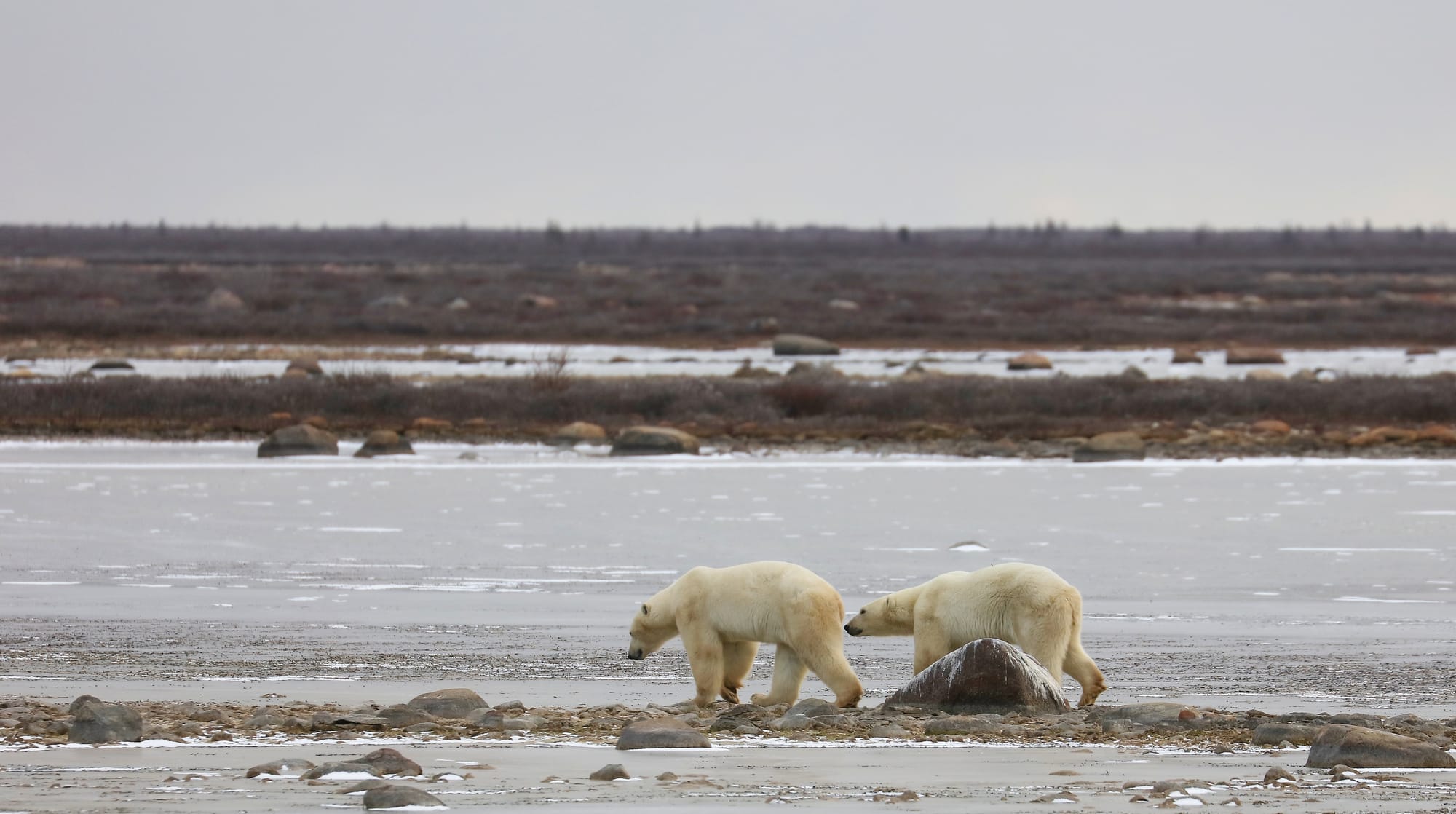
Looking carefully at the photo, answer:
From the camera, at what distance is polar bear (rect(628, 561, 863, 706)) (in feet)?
27.6

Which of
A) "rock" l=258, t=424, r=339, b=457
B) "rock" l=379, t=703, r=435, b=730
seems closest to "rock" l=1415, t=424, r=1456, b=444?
"rock" l=258, t=424, r=339, b=457

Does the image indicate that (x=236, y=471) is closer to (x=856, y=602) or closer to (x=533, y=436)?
(x=533, y=436)

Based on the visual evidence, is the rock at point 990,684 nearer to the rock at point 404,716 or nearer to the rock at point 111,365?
the rock at point 404,716

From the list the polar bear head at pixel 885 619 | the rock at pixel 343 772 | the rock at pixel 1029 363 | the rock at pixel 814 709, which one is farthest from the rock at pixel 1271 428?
the rock at pixel 343 772

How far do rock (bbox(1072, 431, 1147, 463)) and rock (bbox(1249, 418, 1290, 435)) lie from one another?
3.83 meters

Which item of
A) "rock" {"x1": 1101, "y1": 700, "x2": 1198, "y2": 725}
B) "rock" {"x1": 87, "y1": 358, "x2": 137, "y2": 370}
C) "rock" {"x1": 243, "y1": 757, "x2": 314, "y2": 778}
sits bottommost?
"rock" {"x1": 1101, "y1": 700, "x2": 1198, "y2": 725}

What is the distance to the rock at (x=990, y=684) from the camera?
Answer: 7.89 metres

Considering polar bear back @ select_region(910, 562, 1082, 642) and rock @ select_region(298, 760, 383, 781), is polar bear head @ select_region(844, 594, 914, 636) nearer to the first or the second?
polar bear back @ select_region(910, 562, 1082, 642)

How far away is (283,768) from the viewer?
20.9 ft

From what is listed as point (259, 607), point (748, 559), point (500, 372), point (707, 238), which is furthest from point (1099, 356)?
point (707, 238)

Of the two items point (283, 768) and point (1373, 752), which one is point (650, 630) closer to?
point (283, 768)

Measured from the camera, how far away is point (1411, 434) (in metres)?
27.1

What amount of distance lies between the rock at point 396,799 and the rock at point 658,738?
1.34m

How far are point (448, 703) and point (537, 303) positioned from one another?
209 ft
